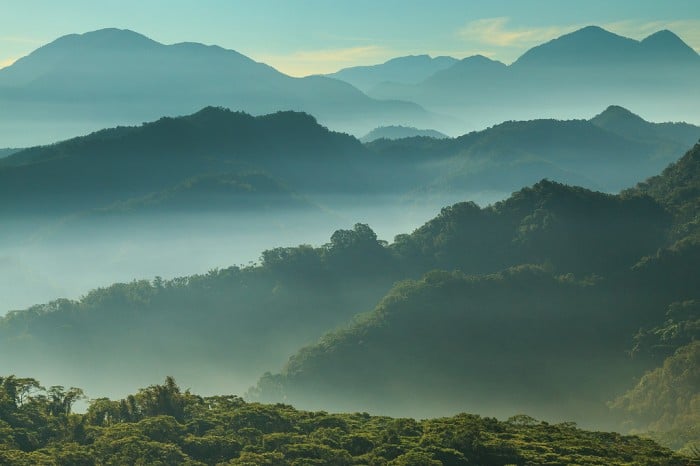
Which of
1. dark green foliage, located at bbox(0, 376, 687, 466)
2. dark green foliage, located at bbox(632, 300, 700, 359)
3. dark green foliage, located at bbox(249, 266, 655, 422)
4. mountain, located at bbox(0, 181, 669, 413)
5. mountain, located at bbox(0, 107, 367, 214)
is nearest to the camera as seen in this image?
dark green foliage, located at bbox(0, 376, 687, 466)

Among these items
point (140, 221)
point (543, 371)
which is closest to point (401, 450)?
point (543, 371)

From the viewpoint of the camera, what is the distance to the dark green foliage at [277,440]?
23453 millimetres

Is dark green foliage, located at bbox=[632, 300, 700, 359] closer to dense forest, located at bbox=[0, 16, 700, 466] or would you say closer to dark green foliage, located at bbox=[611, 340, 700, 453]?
dense forest, located at bbox=[0, 16, 700, 466]

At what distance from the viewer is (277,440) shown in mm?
25016

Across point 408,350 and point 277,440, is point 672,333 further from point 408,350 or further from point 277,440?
point 277,440

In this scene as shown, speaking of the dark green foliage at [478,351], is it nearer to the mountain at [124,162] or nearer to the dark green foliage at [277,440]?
the dark green foliage at [277,440]

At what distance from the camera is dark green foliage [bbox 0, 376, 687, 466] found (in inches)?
923

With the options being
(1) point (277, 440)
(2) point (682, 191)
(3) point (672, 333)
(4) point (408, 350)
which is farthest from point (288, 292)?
(1) point (277, 440)

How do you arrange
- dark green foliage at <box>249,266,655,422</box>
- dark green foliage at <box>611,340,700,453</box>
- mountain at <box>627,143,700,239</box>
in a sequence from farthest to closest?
mountain at <box>627,143,700,239</box> → dark green foliage at <box>249,266,655,422</box> → dark green foliage at <box>611,340,700,453</box>

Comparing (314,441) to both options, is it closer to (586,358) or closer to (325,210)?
(586,358)

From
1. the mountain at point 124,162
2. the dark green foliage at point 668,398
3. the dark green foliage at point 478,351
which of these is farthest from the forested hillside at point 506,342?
the mountain at point 124,162

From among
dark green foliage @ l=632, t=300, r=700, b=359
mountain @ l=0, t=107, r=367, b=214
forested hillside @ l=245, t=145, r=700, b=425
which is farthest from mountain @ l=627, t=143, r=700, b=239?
mountain @ l=0, t=107, r=367, b=214

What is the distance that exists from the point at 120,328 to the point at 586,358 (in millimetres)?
43763

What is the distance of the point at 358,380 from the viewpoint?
196 feet
